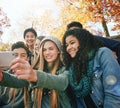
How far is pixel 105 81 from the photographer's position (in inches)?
136

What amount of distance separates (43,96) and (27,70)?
136cm

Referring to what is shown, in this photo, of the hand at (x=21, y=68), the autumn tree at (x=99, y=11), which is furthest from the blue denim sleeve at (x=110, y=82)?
the autumn tree at (x=99, y=11)

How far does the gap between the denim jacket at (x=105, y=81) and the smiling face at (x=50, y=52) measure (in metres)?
0.70

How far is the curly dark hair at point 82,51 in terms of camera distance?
3.67 m

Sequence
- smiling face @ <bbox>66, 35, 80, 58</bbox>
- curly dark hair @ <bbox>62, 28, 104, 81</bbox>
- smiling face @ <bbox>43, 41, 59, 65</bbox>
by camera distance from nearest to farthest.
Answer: curly dark hair @ <bbox>62, 28, 104, 81</bbox> → smiling face @ <bbox>66, 35, 80, 58</bbox> → smiling face @ <bbox>43, 41, 59, 65</bbox>

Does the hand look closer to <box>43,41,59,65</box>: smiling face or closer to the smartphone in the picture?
the smartphone

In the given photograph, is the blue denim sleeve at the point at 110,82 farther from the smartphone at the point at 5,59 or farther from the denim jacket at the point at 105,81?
the smartphone at the point at 5,59

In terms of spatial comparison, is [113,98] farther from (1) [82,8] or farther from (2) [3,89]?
(1) [82,8]

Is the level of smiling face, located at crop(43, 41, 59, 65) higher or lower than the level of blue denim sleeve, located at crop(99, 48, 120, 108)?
higher

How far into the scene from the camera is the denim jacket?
3.37 m

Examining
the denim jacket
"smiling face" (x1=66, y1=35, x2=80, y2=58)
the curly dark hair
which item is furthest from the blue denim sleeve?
"smiling face" (x1=66, y1=35, x2=80, y2=58)

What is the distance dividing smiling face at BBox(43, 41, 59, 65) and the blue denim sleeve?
82 centimetres

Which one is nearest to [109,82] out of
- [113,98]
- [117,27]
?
[113,98]

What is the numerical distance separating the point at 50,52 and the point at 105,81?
97cm
